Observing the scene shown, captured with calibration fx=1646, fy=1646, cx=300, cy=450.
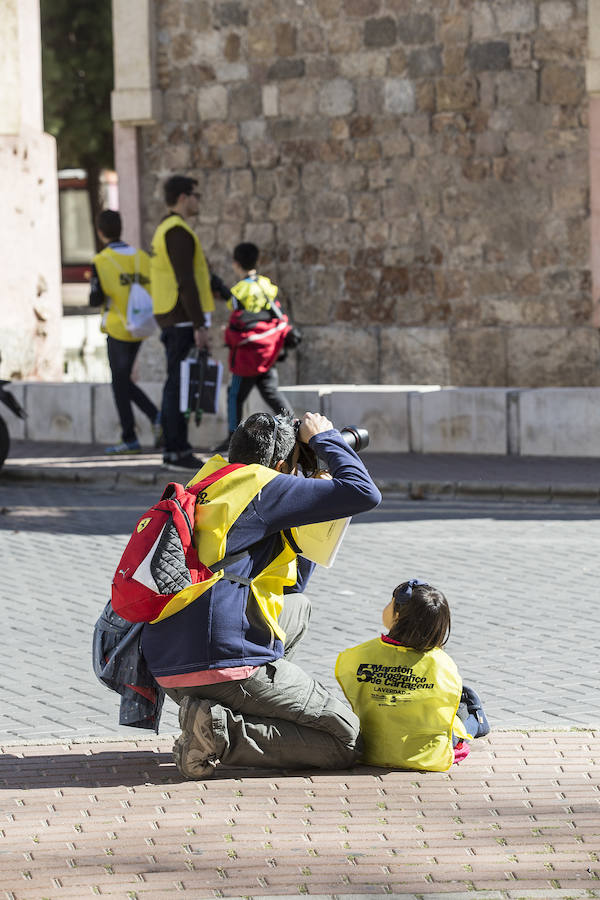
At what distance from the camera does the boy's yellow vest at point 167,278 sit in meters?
12.5

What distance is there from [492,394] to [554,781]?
8.40 meters

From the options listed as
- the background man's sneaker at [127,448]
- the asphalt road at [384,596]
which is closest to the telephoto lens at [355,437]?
the asphalt road at [384,596]

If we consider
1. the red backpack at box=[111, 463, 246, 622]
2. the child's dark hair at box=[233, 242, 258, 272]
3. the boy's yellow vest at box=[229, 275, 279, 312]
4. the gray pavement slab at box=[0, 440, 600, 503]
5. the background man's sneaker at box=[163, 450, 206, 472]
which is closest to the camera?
the red backpack at box=[111, 463, 246, 622]

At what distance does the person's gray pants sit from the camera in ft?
16.5

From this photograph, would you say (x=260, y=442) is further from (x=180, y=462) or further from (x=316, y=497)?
(x=180, y=462)

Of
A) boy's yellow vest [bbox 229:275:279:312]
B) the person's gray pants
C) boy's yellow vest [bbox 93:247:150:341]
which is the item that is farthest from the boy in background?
the person's gray pants

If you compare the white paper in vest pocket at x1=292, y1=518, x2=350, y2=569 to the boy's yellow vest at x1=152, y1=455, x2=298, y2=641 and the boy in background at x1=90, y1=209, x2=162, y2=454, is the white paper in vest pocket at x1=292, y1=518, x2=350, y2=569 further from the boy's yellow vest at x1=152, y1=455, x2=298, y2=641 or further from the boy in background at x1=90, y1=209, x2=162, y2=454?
the boy in background at x1=90, y1=209, x2=162, y2=454

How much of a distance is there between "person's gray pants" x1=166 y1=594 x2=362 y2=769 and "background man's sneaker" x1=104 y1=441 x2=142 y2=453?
8.44 metres

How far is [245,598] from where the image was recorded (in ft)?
16.5

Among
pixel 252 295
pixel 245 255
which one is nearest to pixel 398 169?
pixel 245 255

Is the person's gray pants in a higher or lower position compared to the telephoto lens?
lower

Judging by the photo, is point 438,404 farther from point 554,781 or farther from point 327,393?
point 554,781

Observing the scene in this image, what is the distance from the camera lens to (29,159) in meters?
16.9

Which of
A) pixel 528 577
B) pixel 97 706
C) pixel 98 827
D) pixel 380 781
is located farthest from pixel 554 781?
pixel 528 577
